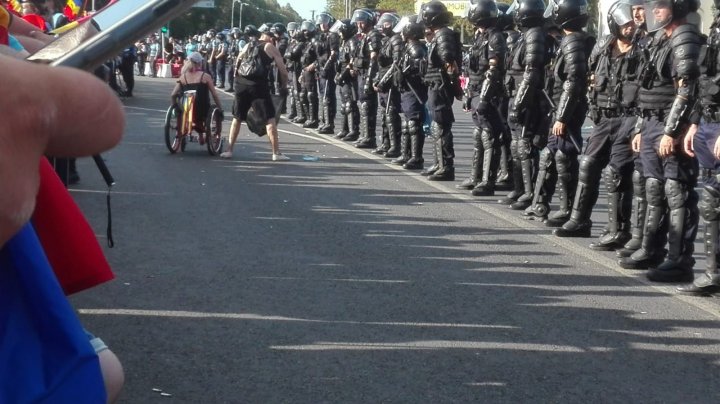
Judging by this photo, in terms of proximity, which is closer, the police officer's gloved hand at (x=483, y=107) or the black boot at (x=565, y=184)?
the black boot at (x=565, y=184)

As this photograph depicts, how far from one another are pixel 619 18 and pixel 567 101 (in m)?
1.08

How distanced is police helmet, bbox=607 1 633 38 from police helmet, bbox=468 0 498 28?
310 centimetres

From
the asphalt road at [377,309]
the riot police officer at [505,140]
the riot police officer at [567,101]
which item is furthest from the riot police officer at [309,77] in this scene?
the riot police officer at [567,101]

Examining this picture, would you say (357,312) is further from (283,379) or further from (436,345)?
(283,379)

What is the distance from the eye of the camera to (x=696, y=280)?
6.96 metres

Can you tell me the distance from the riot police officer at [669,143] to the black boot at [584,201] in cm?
86

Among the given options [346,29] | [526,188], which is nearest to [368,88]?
[346,29]

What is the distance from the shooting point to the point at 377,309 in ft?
20.7

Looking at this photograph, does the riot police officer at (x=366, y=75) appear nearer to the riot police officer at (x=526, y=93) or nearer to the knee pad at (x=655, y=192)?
the riot police officer at (x=526, y=93)

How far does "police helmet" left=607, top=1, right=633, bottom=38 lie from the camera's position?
812cm

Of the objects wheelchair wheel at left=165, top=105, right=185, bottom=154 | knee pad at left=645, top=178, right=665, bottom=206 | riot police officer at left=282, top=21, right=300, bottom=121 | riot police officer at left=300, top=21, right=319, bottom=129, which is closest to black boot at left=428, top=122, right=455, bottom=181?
wheelchair wheel at left=165, top=105, right=185, bottom=154

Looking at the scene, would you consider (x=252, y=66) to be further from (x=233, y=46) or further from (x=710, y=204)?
(x=233, y=46)

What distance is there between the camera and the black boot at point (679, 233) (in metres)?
7.16

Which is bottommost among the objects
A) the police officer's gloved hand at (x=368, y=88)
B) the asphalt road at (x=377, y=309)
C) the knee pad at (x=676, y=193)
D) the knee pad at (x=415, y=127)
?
the asphalt road at (x=377, y=309)
